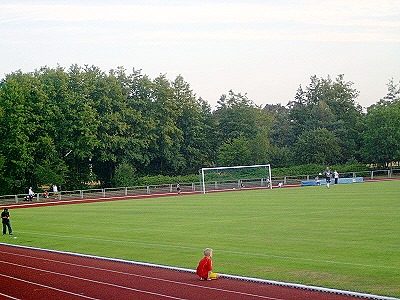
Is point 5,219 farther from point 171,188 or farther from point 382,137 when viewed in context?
point 382,137

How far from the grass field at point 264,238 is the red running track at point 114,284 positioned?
1005 millimetres

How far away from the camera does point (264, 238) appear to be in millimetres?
23438

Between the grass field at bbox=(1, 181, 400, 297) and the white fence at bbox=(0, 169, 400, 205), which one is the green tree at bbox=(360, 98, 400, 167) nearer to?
the white fence at bbox=(0, 169, 400, 205)

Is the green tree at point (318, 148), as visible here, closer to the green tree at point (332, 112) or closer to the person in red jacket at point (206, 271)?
the green tree at point (332, 112)

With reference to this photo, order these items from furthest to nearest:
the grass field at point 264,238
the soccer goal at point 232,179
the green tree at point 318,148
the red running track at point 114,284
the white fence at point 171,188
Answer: the green tree at point 318,148
the soccer goal at point 232,179
the white fence at point 171,188
the grass field at point 264,238
the red running track at point 114,284

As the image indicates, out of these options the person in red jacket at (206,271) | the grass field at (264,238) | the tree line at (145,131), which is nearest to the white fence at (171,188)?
the tree line at (145,131)

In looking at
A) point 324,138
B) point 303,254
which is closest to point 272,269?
point 303,254

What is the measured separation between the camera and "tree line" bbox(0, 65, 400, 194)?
7512 centimetres

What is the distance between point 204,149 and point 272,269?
78433 mm

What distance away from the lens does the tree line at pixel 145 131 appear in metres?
75.1

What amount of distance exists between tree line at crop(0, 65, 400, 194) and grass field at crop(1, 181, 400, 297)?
36802 mm

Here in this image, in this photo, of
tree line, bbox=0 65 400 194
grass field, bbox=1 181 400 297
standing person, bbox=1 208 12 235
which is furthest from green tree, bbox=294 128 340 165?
standing person, bbox=1 208 12 235

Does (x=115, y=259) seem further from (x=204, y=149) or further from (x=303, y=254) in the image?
(x=204, y=149)

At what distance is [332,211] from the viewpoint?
31.5 m
